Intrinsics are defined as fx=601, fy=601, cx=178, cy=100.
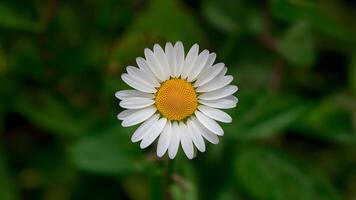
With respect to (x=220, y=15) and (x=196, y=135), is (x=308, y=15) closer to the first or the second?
(x=220, y=15)

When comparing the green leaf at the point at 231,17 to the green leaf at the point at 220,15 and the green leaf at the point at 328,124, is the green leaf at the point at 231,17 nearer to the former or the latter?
the green leaf at the point at 220,15

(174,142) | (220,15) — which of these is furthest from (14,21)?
(174,142)

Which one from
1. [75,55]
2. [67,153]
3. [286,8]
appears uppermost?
[75,55]

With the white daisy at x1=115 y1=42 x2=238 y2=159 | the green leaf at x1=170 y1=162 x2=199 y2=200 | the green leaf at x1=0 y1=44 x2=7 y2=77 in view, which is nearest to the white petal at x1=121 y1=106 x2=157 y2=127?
the white daisy at x1=115 y1=42 x2=238 y2=159

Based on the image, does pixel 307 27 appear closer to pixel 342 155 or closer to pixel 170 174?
pixel 342 155

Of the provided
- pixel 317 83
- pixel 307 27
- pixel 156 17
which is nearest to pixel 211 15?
pixel 156 17

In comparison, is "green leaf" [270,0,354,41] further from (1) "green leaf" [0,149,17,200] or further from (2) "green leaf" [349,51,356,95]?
(1) "green leaf" [0,149,17,200]

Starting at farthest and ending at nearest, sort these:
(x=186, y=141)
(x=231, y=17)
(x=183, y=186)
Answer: (x=231, y=17) < (x=183, y=186) < (x=186, y=141)
